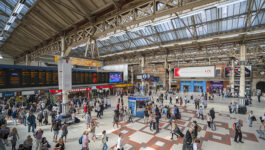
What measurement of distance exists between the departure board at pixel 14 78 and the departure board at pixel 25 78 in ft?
1.13

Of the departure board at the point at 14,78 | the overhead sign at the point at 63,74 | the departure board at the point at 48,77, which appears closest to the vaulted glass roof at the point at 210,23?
the overhead sign at the point at 63,74

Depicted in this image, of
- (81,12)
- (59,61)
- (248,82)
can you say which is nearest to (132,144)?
(59,61)

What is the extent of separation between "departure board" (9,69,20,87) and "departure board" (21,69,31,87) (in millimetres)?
343

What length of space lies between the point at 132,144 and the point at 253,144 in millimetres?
7669

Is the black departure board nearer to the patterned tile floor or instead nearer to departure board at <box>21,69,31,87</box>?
departure board at <box>21,69,31,87</box>

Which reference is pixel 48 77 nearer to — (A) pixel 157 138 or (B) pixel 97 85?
(B) pixel 97 85

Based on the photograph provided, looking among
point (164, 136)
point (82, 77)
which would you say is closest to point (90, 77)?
point (82, 77)

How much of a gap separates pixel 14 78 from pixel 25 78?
886 millimetres

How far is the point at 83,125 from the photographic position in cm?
991

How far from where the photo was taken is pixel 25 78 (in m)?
12.5

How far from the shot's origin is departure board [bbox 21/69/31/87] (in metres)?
12.3

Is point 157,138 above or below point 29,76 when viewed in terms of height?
below

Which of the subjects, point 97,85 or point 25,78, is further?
point 97,85

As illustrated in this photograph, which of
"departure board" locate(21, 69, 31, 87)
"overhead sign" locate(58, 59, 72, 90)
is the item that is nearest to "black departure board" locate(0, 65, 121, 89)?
"departure board" locate(21, 69, 31, 87)
